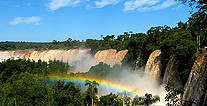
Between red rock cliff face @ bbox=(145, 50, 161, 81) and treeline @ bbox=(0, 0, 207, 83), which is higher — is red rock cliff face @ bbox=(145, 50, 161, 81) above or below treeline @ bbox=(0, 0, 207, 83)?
below

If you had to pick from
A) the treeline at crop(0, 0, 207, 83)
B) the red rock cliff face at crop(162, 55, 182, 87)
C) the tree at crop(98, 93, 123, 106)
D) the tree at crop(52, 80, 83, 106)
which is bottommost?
the tree at crop(98, 93, 123, 106)

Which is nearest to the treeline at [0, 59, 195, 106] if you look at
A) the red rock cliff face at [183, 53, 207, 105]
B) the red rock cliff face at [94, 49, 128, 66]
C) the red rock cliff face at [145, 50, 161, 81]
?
the red rock cliff face at [183, 53, 207, 105]

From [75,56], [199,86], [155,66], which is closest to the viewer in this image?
[199,86]

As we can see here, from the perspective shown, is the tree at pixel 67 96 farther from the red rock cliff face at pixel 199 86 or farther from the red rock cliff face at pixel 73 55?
the red rock cliff face at pixel 73 55

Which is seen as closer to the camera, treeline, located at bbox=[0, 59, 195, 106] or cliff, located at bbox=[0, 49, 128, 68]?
treeline, located at bbox=[0, 59, 195, 106]

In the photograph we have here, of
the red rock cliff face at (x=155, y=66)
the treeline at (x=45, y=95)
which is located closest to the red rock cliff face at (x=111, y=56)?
the red rock cliff face at (x=155, y=66)

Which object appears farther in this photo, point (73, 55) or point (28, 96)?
point (73, 55)

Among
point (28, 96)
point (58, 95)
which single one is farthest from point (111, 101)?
point (28, 96)

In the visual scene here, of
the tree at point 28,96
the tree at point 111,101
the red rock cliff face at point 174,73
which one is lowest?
the tree at point 111,101

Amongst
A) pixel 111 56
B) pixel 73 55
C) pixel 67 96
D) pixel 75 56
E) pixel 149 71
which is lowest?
pixel 67 96

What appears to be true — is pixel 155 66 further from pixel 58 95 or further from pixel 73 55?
pixel 73 55

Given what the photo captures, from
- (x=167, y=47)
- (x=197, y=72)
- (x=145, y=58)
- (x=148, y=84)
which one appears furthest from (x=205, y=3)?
(x=145, y=58)

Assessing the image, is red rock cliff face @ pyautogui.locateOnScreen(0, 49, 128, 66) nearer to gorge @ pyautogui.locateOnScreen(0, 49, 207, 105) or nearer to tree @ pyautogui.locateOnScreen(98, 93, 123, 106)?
gorge @ pyautogui.locateOnScreen(0, 49, 207, 105)
